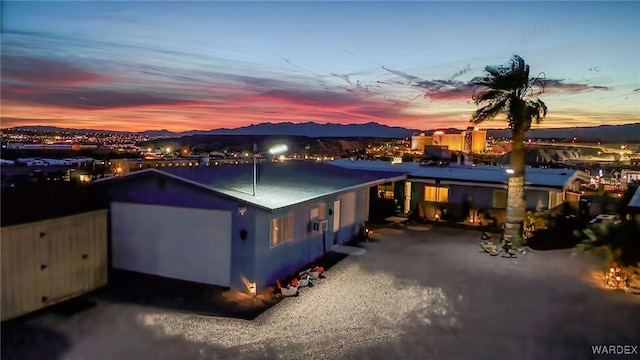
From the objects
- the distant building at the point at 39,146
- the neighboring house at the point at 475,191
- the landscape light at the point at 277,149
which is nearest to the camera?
the landscape light at the point at 277,149

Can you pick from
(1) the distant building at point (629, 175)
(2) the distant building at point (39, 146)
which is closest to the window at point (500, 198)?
(1) the distant building at point (629, 175)

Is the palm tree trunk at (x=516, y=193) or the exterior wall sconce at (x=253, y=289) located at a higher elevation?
the palm tree trunk at (x=516, y=193)

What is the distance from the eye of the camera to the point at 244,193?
1051 cm

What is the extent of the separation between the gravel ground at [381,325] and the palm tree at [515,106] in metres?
3.91

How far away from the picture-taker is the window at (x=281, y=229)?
10.4 meters

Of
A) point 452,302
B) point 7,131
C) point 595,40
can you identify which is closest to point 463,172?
point 595,40

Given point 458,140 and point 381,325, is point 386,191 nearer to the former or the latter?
point 381,325

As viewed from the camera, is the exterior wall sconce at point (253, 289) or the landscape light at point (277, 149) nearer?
the exterior wall sconce at point (253, 289)

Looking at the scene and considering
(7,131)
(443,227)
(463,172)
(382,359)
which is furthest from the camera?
(463,172)

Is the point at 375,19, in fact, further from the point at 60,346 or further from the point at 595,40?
the point at 60,346

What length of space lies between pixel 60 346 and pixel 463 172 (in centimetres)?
1825

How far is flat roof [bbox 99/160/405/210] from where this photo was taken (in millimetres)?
10297

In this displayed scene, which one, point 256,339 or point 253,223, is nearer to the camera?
point 256,339

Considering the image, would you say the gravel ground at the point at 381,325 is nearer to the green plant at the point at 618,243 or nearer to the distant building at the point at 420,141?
the green plant at the point at 618,243
